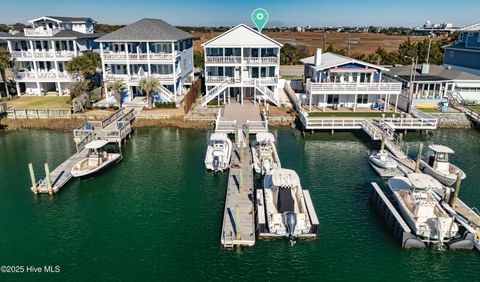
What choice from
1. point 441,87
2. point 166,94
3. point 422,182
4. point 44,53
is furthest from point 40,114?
point 441,87

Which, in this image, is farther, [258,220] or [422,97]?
[422,97]

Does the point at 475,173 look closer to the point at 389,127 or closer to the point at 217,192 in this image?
the point at 389,127

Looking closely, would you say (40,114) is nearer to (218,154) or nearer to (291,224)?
(218,154)

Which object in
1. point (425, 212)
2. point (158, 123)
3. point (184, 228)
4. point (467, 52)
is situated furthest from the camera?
point (467, 52)

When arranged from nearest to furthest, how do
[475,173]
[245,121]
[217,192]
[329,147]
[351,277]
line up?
[351,277] → [217,192] → [475,173] → [329,147] → [245,121]

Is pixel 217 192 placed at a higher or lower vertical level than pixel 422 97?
lower

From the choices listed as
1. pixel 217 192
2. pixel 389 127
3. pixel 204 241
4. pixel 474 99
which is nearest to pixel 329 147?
pixel 389 127
